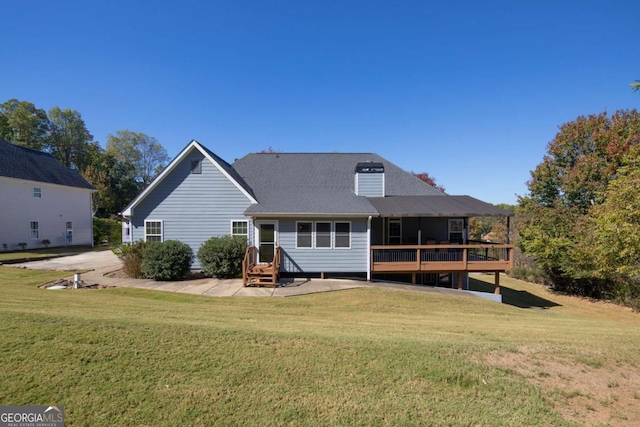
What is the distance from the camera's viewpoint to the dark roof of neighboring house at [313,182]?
43.5 feet

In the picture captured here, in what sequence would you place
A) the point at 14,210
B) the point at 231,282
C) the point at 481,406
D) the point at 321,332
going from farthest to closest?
1. the point at 14,210
2. the point at 231,282
3. the point at 321,332
4. the point at 481,406

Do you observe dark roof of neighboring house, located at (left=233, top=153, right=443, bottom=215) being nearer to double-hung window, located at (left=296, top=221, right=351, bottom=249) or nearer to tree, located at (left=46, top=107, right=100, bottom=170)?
double-hung window, located at (left=296, top=221, right=351, bottom=249)

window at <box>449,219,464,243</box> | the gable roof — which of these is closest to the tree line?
the gable roof

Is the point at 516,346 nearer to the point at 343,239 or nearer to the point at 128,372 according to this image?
the point at 128,372

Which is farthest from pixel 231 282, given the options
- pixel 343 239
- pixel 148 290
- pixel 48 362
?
pixel 48 362

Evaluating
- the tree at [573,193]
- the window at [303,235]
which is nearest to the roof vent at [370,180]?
the window at [303,235]

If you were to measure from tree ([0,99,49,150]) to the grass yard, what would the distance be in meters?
55.4

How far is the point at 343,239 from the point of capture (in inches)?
520

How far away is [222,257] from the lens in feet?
42.2

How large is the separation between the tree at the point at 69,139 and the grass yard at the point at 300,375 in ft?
193

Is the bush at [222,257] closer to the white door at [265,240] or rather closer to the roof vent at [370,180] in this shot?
the white door at [265,240]

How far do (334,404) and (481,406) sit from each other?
5.68ft

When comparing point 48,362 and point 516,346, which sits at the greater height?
point 48,362

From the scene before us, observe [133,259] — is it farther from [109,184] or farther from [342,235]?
[109,184]
